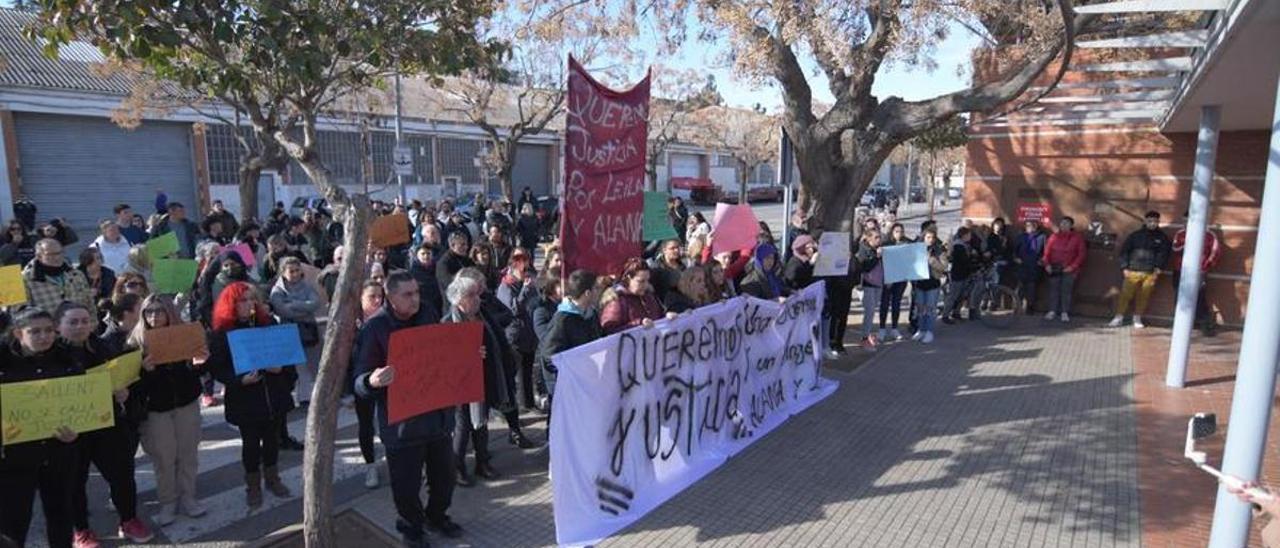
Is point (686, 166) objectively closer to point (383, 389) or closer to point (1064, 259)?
point (1064, 259)

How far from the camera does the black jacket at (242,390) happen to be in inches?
190

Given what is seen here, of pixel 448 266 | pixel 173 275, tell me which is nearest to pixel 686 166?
pixel 448 266

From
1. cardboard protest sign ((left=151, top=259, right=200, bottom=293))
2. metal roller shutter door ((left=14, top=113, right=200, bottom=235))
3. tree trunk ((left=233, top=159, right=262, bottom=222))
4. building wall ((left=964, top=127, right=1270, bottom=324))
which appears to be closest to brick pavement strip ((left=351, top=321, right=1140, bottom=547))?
cardboard protest sign ((left=151, top=259, right=200, bottom=293))

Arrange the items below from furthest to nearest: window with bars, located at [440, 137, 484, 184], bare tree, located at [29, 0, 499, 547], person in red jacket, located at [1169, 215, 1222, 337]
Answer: window with bars, located at [440, 137, 484, 184], person in red jacket, located at [1169, 215, 1222, 337], bare tree, located at [29, 0, 499, 547]

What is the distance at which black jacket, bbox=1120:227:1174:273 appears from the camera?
36.1ft

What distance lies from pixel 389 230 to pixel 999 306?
402 inches

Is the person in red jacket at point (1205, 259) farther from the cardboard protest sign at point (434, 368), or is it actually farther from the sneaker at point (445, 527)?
the sneaker at point (445, 527)

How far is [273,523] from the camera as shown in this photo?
4.89m

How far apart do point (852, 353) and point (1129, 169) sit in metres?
6.14

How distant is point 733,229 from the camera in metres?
8.80

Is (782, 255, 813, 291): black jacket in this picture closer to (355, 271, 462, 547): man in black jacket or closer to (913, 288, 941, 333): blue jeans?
(913, 288, 941, 333): blue jeans

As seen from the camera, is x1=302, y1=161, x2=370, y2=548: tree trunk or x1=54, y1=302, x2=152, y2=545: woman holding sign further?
x1=54, y1=302, x2=152, y2=545: woman holding sign

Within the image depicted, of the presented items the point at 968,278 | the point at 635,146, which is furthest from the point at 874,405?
the point at 968,278

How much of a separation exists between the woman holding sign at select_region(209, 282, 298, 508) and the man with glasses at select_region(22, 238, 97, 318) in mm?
2707
